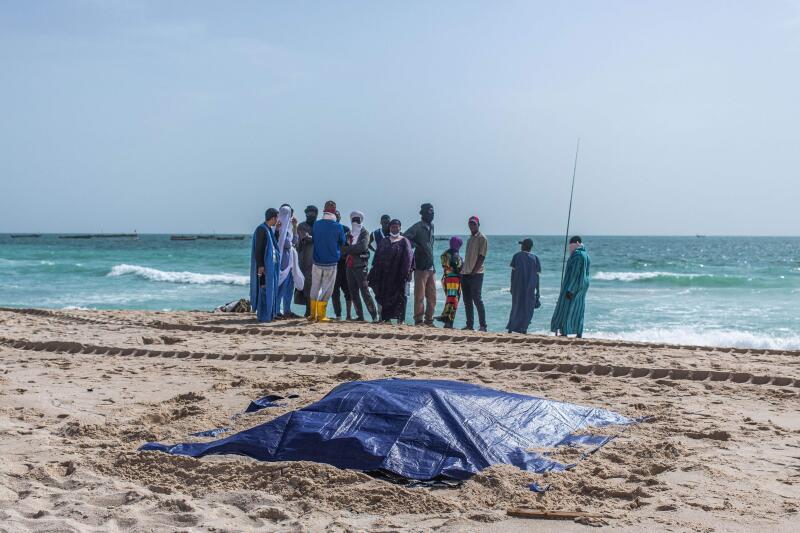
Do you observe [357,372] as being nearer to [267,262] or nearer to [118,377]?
[118,377]

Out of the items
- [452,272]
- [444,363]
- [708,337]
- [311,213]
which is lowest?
[708,337]

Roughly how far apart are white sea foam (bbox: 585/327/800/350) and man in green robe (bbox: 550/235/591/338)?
311 cm

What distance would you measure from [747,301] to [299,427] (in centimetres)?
2062

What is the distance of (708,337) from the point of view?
14.5m

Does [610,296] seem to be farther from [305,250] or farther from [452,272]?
[305,250]

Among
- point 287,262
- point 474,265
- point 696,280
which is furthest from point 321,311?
point 696,280

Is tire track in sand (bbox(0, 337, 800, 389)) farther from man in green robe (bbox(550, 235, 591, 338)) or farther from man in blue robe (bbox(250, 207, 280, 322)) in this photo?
man in green robe (bbox(550, 235, 591, 338))

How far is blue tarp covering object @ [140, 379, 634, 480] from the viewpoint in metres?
4.20

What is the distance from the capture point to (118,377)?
7152 mm

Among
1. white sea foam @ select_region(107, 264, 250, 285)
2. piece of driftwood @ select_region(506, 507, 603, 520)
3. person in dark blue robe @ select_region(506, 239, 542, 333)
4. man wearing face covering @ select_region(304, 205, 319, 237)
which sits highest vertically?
man wearing face covering @ select_region(304, 205, 319, 237)

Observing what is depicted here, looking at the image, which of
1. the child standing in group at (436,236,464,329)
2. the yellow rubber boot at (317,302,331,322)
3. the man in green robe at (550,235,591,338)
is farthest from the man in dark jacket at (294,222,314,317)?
the man in green robe at (550,235,591,338)

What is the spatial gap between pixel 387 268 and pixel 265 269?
161 cm

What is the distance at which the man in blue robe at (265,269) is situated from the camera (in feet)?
34.7

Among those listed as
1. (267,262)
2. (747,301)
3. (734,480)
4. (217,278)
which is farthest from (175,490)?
(217,278)
